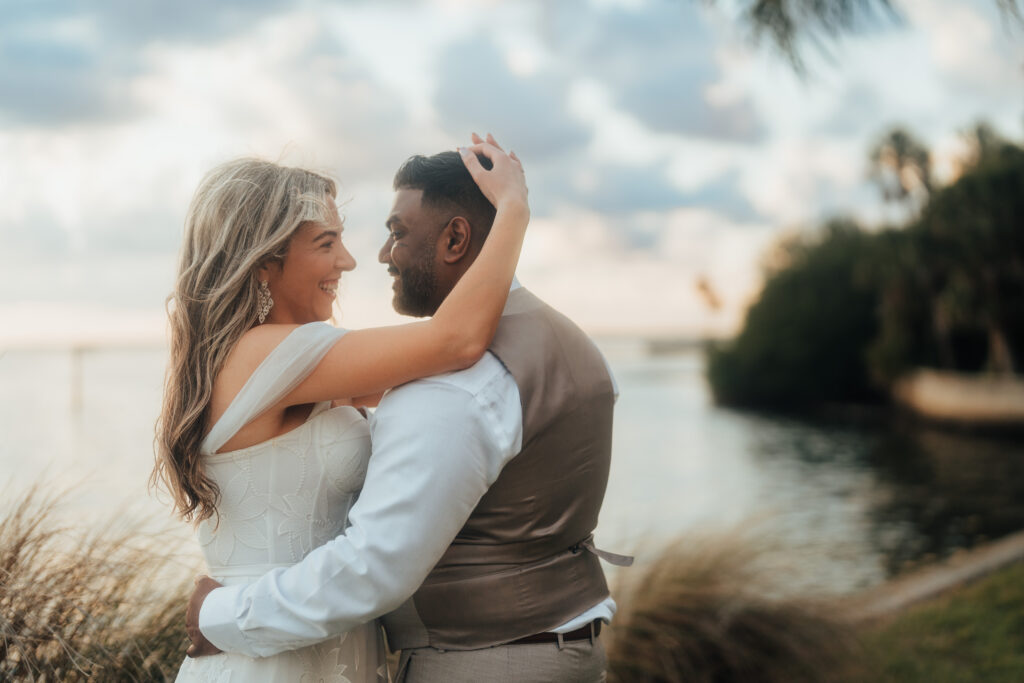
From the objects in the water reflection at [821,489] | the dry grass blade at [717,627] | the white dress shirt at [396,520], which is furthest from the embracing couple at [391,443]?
the water reflection at [821,489]

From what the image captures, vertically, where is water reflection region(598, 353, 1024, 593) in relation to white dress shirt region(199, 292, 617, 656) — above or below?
below

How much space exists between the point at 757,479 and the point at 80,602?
99.0 feet

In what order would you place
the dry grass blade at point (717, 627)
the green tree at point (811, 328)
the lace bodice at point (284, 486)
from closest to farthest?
the lace bodice at point (284, 486) < the dry grass blade at point (717, 627) < the green tree at point (811, 328)

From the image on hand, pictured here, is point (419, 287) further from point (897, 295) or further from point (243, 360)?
point (897, 295)

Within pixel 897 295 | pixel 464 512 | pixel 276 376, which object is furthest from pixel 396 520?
pixel 897 295

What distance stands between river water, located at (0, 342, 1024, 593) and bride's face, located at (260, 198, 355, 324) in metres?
0.68

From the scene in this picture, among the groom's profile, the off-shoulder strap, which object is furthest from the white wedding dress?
the groom's profile

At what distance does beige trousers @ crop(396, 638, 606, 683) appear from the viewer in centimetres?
196

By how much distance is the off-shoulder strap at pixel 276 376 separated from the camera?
1.96m

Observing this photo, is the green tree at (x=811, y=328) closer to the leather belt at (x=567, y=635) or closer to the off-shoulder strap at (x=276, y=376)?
the leather belt at (x=567, y=635)

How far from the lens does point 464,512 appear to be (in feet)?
5.94

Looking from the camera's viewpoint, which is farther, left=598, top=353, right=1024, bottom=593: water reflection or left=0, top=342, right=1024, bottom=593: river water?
left=598, top=353, right=1024, bottom=593: water reflection

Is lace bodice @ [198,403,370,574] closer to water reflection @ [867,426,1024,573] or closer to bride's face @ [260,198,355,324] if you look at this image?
bride's face @ [260,198,355,324]

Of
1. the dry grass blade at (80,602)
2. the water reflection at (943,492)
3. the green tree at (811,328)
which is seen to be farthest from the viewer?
the green tree at (811,328)
